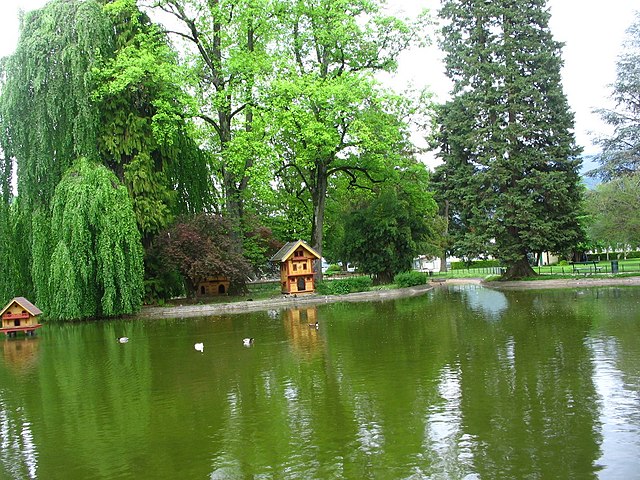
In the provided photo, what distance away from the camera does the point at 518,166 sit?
37.3 meters

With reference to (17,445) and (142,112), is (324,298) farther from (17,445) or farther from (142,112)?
(17,445)

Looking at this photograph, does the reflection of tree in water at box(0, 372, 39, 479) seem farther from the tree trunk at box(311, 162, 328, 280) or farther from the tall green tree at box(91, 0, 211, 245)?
the tree trunk at box(311, 162, 328, 280)

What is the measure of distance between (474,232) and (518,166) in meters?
5.10

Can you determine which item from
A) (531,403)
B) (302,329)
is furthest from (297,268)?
(531,403)

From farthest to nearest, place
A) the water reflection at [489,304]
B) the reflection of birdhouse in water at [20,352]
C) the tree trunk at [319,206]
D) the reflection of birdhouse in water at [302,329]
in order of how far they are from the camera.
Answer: the tree trunk at [319,206]
the water reflection at [489,304]
the reflection of birdhouse in water at [302,329]
the reflection of birdhouse in water at [20,352]

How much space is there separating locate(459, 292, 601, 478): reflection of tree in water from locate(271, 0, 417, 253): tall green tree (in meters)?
19.8

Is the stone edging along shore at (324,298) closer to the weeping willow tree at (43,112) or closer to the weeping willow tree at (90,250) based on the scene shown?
the weeping willow tree at (90,250)

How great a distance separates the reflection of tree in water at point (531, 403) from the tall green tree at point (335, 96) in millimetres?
19797

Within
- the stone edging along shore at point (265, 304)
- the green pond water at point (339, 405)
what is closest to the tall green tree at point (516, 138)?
the stone edging along shore at point (265, 304)

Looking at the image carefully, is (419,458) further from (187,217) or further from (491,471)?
(187,217)

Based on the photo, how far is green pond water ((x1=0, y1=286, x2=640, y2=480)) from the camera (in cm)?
725

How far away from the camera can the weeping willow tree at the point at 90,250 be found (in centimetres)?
2550

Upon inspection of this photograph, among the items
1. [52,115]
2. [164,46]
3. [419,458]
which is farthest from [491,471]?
[164,46]

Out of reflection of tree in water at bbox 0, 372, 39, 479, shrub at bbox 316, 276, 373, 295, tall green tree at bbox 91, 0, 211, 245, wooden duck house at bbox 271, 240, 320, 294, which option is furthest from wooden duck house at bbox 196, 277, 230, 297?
reflection of tree in water at bbox 0, 372, 39, 479
